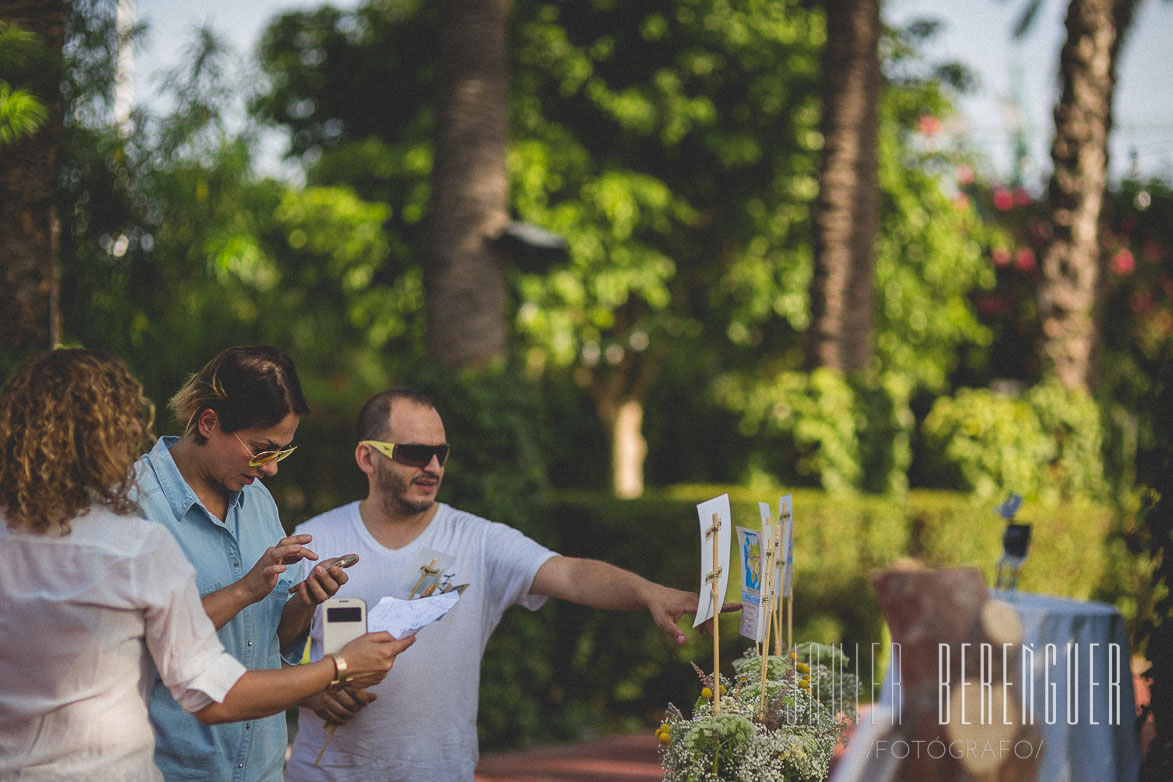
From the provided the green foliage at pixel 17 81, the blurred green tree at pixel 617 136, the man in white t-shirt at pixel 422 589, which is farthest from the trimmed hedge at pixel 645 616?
the blurred green tree at pixel 617 136

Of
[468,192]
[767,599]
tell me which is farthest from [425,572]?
[468,192]

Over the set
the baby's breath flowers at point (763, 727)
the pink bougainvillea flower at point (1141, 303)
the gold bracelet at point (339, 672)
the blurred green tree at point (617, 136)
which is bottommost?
the baby's breath flowers at point (763, 727)

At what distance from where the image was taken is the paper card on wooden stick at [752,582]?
288 centimetres

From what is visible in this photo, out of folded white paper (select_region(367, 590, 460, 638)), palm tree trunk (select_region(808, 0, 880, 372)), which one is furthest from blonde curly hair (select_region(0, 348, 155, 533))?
palm tree trunk (select_region(808, 0, 880, 372))

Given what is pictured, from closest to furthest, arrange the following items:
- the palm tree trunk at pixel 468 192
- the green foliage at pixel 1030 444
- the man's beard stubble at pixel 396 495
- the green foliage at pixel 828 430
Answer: the man's beard stubble at pixel 396 495 → the palm tree trunk at pixel 468 192 → the green foliage at pixel 828 430 → the green foliage at pixel 1030 444

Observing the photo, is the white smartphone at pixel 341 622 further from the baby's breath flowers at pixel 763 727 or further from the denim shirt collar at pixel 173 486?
the baby's breath flowers at pixel 763 727

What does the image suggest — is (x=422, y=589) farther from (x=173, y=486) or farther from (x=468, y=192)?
(x=468, y=192)

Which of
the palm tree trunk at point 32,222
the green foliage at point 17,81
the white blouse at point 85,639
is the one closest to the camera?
the white blouse at point 85,639

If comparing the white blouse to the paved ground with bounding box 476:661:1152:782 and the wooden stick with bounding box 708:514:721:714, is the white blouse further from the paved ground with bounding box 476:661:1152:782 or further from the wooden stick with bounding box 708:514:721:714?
the paved ground with bounding box 476:661:1152:782

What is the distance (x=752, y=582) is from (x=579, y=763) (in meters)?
4.70

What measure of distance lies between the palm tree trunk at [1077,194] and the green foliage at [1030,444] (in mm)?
460

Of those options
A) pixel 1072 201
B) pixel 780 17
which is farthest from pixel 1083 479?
pixel 780 17

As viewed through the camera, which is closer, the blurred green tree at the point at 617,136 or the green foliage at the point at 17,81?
the green foliage at the point at 17,81

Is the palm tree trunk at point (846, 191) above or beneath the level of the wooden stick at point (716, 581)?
above
